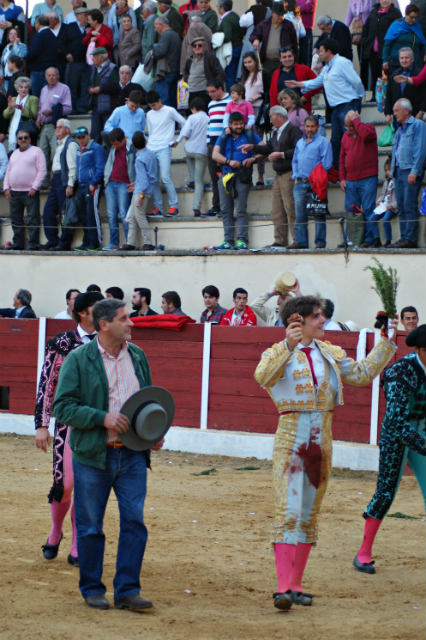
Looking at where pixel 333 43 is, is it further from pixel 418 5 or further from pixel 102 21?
pixel 102 21

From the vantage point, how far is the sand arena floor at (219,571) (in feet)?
15.7

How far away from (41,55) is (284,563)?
37.5ft

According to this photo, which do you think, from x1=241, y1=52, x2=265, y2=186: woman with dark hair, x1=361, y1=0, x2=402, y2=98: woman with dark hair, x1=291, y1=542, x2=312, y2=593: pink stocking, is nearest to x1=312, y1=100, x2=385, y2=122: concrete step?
x1=361, y1=0, x2=402, y2=98: woman with dark hair

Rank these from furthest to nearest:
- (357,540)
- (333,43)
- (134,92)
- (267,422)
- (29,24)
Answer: (29,24)
(134,92)
(333,43)
(267,422)
(357,540)

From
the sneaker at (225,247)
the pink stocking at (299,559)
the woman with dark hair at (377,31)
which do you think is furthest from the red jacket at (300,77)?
the pink stocking at (299,559)

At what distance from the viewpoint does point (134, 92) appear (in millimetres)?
13281

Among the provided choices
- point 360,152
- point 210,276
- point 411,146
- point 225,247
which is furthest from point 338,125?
point 210,276

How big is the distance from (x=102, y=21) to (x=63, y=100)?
152cm

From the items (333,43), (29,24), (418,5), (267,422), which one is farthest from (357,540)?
(29,24)

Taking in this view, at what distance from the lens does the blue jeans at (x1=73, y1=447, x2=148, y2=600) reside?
497 cm

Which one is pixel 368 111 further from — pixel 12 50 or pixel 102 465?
pixel 102 465

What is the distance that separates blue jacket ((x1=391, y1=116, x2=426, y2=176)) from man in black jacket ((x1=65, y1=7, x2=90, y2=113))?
596 cm

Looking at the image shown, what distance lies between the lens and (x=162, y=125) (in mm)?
13109

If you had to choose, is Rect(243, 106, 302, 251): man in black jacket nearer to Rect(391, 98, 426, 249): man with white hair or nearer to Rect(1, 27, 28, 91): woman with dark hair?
Rect(391, 98, 426, 249): man with white hair
